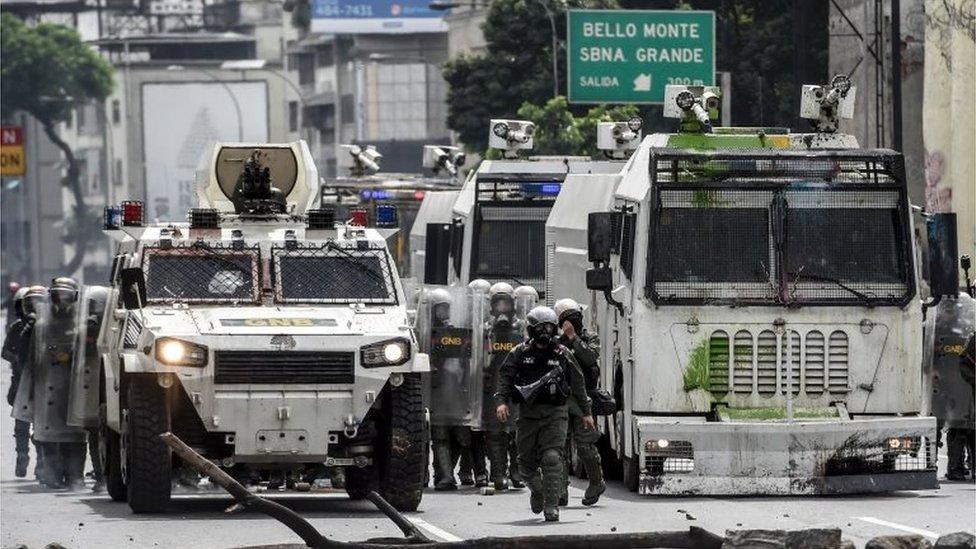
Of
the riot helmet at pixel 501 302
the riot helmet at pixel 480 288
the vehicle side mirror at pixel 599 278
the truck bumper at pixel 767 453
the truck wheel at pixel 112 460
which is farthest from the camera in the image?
the riot helmet at pixel 480 288

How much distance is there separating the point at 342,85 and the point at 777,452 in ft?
399

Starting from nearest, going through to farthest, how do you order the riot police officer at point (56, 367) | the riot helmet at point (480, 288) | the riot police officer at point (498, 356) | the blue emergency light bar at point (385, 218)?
1. the blue emergency light bar at point (385, 218)
2. the riot police officer at point (498, 356)
3. the riot helmet at point (480, 288)
4. the riot police officer at point (56, 367)

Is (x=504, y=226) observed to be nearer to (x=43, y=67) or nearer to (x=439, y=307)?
(x=439, y=307)

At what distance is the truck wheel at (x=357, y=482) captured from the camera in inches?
827

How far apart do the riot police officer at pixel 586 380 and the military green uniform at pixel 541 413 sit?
526 millimetres

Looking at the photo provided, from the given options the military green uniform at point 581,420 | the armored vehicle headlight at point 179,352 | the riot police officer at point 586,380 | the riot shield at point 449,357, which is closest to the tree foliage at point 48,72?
the riot shield at point 449,357

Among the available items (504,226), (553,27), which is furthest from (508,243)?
(553,27)

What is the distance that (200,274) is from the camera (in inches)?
822

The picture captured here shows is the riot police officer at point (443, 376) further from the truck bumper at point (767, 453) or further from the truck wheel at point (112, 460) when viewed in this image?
the truck wheel at point (112, 460)

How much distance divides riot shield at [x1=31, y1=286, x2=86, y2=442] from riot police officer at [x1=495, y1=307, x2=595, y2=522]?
6.07m

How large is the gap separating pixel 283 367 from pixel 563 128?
127ft

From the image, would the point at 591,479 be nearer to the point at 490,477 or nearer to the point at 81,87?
the point at 490,477

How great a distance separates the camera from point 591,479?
2020 cm

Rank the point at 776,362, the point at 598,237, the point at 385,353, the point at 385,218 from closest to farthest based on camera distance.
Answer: the point at 385,353, the point at 776,362, the point at 598,237, the point at 385,218
